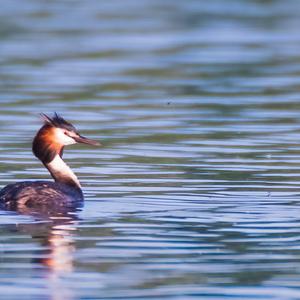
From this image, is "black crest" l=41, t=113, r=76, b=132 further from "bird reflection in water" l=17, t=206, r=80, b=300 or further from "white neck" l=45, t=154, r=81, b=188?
"bird reflection in water" l=17, t=206, r=80, b=300

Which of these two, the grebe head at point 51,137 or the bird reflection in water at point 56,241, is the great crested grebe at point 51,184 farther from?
the bird reflection in water at point 56,241

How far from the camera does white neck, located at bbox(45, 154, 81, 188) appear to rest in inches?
666

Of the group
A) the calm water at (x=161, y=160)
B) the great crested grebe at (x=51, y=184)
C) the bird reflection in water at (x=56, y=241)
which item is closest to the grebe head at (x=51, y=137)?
the great crested grebe at (x=51, y=184)

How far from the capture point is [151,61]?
33156 mm

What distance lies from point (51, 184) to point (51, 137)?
40.6 inches

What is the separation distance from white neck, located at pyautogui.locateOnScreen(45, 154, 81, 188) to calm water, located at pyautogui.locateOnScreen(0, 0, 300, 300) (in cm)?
27

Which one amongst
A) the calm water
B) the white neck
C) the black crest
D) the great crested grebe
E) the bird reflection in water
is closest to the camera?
the bird reflection in water

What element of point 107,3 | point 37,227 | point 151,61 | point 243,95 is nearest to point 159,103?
point 243,95

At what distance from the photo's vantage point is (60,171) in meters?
17.2

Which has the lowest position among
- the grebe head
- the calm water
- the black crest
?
the calm water

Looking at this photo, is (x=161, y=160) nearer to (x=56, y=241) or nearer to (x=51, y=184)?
(x=51, y=184)

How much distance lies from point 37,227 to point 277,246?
263 cm

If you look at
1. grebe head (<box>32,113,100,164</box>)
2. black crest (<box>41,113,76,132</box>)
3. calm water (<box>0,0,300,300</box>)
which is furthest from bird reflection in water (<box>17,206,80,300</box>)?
black crest (<box>41,113,76,132</box>)

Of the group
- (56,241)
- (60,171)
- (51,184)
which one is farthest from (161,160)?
(56,241)
